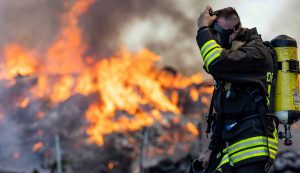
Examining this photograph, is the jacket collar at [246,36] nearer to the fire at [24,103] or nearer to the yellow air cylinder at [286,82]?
the yellow air cylinder at [286,82]

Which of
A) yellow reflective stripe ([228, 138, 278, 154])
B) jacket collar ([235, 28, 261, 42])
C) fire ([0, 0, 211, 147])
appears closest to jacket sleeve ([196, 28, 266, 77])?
jacket collar ([235, 28, 261, 42])

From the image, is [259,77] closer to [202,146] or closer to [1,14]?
[202,146]

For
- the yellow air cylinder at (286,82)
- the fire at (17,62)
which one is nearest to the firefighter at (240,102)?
the yellow air cylinder at (286,82)

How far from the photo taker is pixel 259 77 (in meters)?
3.33

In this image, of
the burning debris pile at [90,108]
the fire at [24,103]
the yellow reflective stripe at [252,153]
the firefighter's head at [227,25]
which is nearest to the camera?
the yellow reflective stripe at [252,153]

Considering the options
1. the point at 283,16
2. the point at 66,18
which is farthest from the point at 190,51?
the point at 66,18

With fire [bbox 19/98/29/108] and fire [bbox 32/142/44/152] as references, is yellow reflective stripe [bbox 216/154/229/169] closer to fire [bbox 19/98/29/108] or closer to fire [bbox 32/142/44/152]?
fire [bbox 32/142/44/152]

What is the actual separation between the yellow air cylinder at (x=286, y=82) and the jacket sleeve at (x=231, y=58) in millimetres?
244

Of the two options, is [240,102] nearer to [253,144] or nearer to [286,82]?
[253,144]

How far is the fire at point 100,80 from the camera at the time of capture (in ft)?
47.1

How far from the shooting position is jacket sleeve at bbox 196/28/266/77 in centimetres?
322

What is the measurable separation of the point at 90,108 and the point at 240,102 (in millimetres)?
11597

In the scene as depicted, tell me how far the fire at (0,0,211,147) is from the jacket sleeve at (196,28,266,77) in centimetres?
1052

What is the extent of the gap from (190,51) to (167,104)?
95.3 inches
